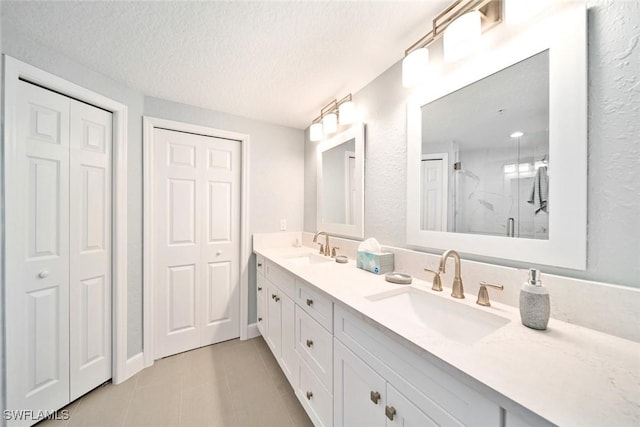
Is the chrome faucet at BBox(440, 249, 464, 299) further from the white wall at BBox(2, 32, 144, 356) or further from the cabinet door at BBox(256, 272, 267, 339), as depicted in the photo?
the white wall at BBox(2, 32, 144, 356)

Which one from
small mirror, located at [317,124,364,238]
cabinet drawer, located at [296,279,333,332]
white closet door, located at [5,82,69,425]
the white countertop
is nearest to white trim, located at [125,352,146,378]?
white closet door, located at [5,82,69,425]

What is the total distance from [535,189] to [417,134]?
23.9 inches

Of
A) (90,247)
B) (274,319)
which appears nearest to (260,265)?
(274,319)

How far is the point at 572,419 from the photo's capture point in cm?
39

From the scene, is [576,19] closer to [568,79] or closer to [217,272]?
[568,79]

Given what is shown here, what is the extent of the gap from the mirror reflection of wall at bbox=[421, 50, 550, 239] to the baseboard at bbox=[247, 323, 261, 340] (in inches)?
77.4

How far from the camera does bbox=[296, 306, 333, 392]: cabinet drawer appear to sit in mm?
1080

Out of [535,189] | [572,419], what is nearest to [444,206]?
[535,189]

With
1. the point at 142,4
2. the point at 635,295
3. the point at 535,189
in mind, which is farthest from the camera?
the point at 142,4

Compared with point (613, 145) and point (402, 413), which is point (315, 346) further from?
point (613, 145)

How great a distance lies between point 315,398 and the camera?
3.92 ft

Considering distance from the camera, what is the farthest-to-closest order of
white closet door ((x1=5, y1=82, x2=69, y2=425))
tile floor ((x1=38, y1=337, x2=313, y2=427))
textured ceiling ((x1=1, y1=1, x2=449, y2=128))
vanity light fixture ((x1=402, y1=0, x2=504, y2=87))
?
tile floor ((x1=38, y1=337, x2=313, y2=427)), white closet door ((x1=5, y1=82, x2=69, y2=425)), textured ceiling ((x1=1, y1=1, x2=449, y2=128)), vanity light fixture ((x1=402, y1=0, x2=504, y2=87))

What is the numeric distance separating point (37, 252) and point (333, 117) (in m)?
2.10

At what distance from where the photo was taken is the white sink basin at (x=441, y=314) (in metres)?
0.84
